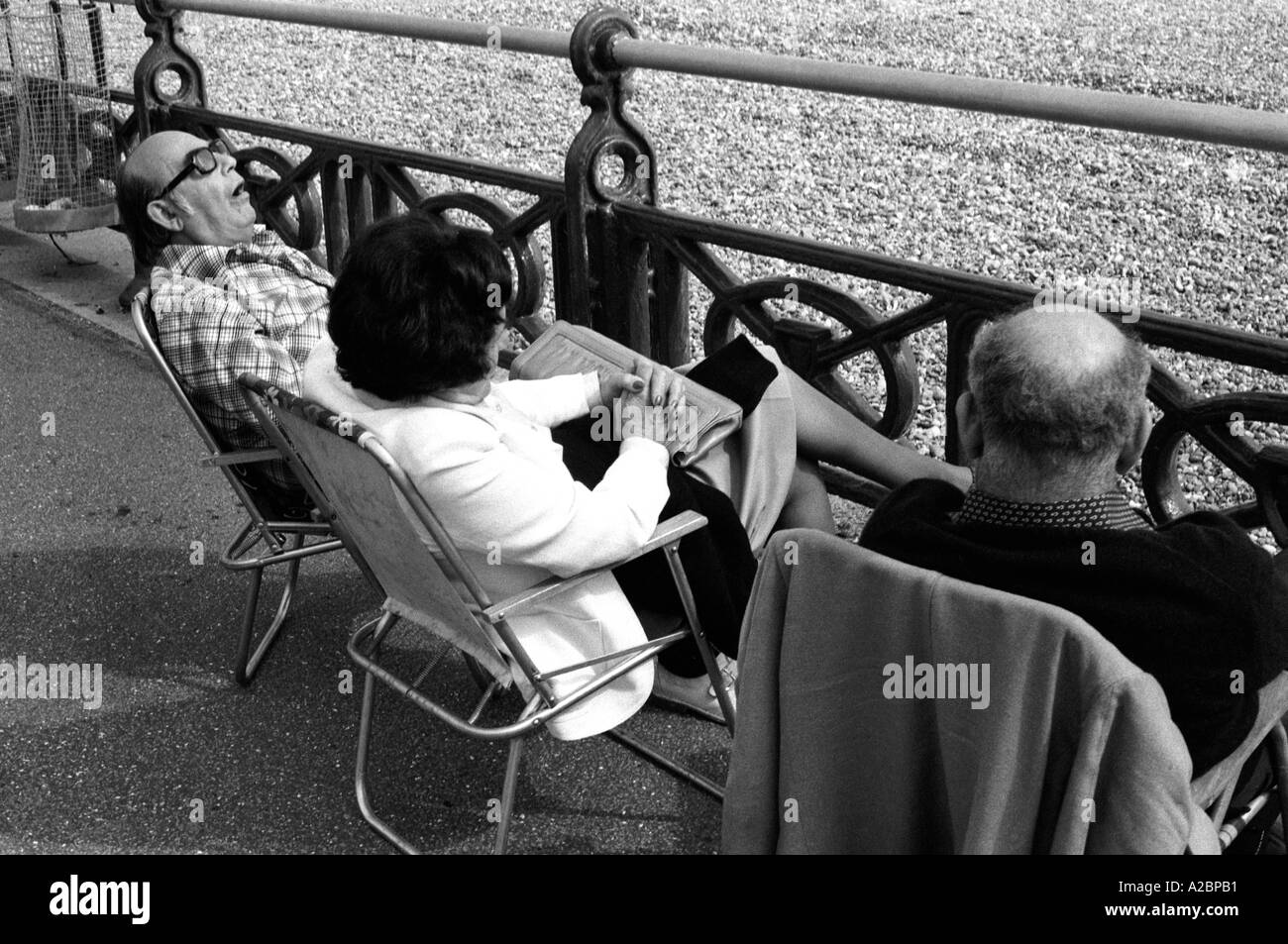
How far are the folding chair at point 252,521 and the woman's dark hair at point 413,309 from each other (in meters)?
0.84

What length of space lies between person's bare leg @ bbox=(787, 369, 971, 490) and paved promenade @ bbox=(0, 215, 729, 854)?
0.74 m

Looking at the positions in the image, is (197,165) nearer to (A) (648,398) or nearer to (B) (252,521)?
(B) (252,521)

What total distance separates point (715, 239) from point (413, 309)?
5.03 ft

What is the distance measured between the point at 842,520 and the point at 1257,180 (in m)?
7.73

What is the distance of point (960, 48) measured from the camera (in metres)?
15.9

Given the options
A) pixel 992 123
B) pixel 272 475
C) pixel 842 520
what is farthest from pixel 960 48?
pixel 272 475

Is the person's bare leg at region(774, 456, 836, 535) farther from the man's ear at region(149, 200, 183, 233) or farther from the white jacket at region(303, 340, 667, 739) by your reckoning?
the man's ear at region(149, 200, 183, 233)

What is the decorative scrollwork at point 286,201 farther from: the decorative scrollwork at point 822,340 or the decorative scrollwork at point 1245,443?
the decorative scrollwork at point 1245,443

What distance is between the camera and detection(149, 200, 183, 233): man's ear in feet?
12.9

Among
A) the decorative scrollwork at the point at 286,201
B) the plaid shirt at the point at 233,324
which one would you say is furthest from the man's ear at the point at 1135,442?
the decorative scrollwork at the point at 286,201

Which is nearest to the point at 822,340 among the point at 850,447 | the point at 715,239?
the point at 715,239

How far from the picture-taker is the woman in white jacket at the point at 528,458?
9.04ft

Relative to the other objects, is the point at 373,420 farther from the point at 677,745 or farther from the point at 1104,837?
the point at 1104,837

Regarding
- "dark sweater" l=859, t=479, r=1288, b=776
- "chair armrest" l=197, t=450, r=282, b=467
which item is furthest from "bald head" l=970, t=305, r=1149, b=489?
"chair armrest" l=197, t=450, r=282, b=467
